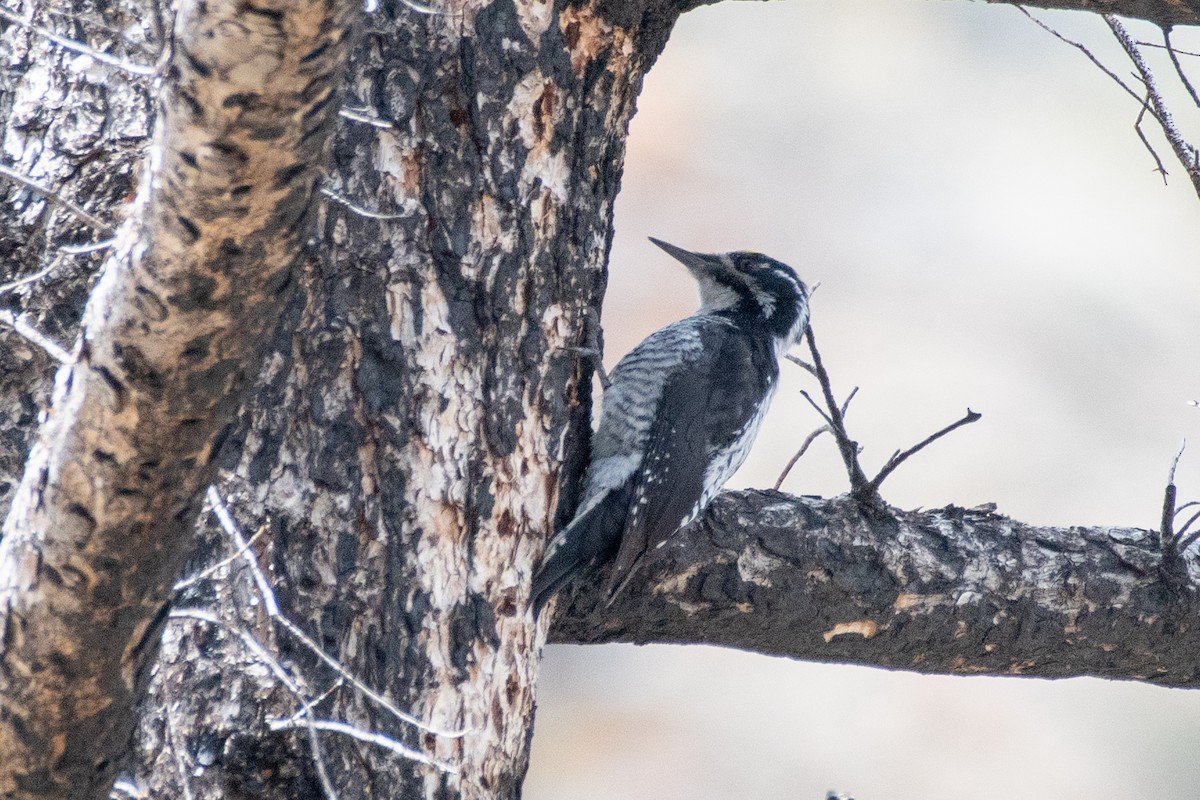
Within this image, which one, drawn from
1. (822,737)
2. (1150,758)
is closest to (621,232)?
(822,737)

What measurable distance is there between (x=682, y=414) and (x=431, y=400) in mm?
1219

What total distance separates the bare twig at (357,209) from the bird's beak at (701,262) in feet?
6.36

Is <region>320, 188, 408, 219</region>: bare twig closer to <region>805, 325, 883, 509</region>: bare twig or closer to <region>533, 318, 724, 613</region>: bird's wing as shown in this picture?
<region>533, 318, 724, 613</region>: bird's wing

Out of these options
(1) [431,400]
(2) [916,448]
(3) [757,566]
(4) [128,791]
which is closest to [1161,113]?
(2) [916,448]

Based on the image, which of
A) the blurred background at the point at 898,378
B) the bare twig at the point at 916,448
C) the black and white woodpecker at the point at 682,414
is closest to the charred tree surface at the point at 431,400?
the black and white woodpecker at the point at 682,414

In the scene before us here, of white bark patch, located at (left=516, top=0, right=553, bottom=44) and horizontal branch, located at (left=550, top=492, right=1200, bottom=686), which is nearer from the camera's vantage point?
white bark patch, located at (left=516, top=0, right=553, bottom=44)

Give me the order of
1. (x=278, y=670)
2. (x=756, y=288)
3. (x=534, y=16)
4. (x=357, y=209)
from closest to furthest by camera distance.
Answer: (x=278, y=670)
(x=357, y=209)
(x=534, y=16)
(x=756, y=288)

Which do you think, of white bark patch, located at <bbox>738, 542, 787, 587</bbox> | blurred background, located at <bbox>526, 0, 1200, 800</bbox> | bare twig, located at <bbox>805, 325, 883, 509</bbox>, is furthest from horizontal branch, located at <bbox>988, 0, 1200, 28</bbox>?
blurred background, located at <bbox>526, 0, 1200, 800</bbox>

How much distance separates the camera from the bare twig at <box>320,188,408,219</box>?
175 cm

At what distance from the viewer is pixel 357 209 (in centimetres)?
175

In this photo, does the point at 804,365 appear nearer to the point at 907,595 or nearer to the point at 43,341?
the point at 907,595

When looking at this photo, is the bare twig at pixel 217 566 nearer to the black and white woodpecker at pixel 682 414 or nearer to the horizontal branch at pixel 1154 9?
the black and white woodpecker at pixel 682 414

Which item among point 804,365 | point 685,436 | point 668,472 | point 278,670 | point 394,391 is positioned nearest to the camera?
point 278,670

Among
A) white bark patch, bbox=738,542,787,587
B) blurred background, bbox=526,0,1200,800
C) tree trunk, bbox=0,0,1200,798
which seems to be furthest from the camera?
blurred background, bbox=526,0,1200,800
